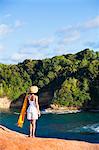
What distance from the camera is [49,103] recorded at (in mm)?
145875

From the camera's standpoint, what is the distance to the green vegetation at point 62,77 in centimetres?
13838

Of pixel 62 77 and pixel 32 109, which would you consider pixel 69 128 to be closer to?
pixel 62 77

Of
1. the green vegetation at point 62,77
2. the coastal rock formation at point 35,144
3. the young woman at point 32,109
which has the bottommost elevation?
the coastal rock formation at point 35,144

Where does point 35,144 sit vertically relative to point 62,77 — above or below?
below

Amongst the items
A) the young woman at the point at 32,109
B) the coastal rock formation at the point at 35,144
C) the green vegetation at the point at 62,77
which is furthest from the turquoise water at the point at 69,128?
the coastal rock formation at the point at 35,144

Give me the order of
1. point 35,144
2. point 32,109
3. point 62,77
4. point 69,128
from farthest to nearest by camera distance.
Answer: point 62,77 → point 69,128 → point 32,109 → point 35,144

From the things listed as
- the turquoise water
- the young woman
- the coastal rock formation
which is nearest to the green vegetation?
the turquoise water

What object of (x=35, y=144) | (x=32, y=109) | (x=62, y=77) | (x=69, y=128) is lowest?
(x=69, y=128)

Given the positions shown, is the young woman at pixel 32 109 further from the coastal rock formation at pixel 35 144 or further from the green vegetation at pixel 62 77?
the green vegetation at pixel 62 77

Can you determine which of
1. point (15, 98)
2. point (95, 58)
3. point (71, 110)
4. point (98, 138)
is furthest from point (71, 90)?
point (98, 138)

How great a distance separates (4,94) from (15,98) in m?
4.37

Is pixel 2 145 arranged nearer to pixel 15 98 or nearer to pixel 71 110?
pixel 71 110

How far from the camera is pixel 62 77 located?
148 m

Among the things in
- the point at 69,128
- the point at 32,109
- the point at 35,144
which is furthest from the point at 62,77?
the point at 35,144
